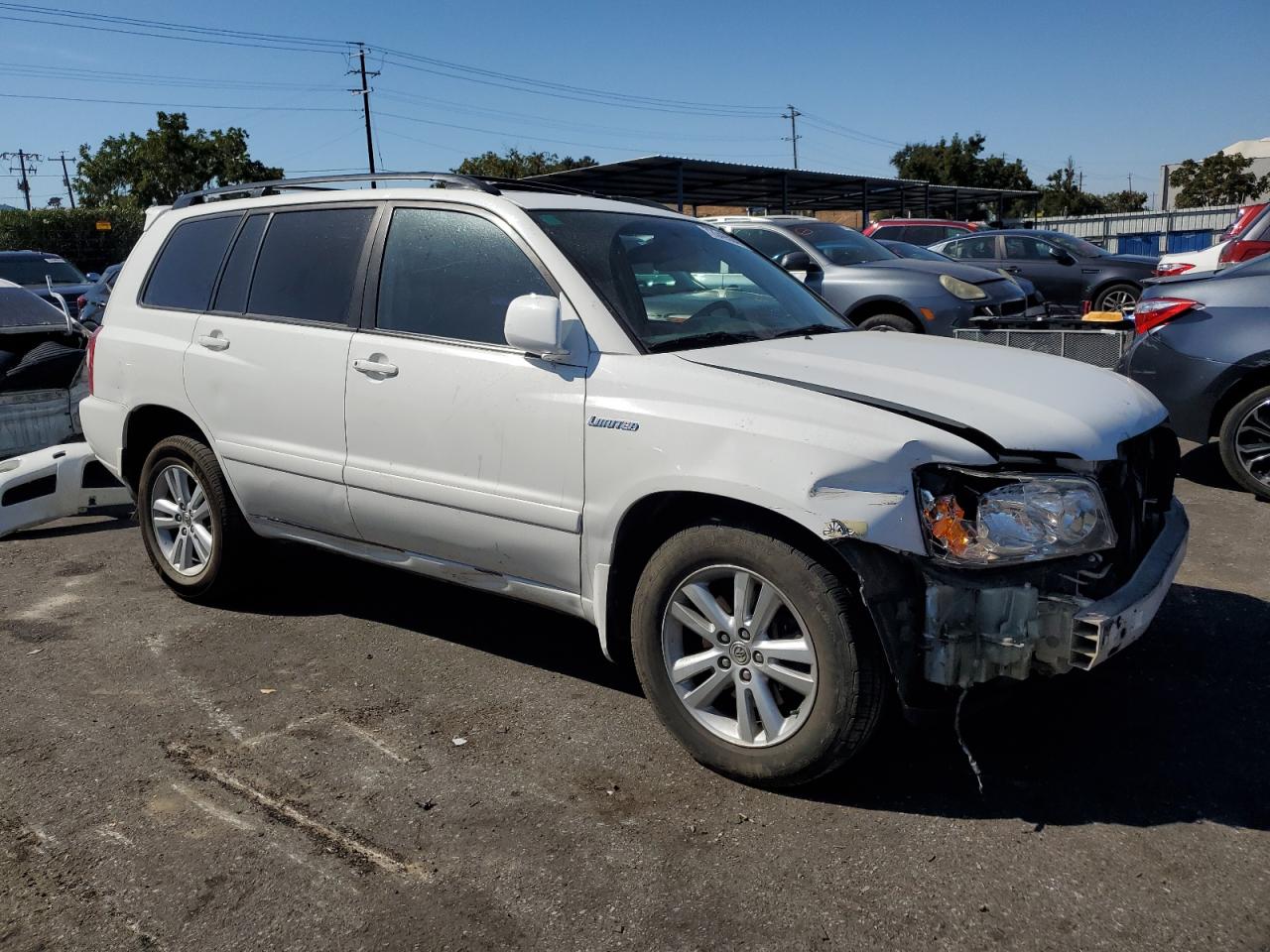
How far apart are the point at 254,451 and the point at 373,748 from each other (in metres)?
1.55

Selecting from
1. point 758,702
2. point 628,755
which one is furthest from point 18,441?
point 758,702

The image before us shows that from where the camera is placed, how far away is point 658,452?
10.6 feet

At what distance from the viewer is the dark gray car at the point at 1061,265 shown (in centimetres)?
1530

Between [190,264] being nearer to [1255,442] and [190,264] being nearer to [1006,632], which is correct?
[1006,632]

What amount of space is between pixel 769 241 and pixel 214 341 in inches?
277

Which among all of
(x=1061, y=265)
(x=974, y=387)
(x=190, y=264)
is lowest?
(x=974, y=387)

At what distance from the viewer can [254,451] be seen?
450 cm

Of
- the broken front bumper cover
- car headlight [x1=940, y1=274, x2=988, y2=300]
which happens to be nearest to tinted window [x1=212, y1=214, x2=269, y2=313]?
the broken front bumper cover

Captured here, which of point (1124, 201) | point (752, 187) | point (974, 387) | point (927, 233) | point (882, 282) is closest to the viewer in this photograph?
point (974, 387)

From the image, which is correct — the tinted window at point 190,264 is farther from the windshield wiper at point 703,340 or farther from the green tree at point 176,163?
the green tree at point 176,163

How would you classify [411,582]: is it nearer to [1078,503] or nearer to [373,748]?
[373,748]

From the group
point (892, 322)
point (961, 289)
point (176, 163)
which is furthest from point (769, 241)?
point (176, 163)

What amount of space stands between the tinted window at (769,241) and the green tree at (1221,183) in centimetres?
6106

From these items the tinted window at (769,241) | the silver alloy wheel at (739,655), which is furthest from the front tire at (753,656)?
the tinted window at (769,241)
